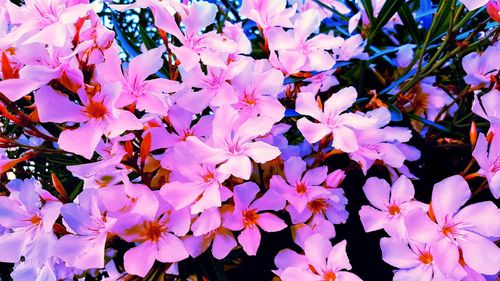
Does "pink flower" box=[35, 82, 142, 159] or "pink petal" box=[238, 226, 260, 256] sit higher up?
"pink flower" box=[35, 82, 142, 159]

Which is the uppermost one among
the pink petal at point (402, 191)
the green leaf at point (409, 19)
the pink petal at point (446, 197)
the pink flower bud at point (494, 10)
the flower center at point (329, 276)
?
the pink flower bud at point (494, 10)

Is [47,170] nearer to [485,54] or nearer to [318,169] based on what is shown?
[318,169]

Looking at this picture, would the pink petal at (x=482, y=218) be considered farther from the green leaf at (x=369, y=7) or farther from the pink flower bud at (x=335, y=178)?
the green leaf at (x=369, y=7)

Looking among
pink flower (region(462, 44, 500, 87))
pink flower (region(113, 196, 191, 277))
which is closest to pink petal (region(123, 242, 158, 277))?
pink flower (region(113, 196, 191, 277))

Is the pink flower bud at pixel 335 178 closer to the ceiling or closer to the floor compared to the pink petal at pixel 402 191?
closer to the ceiling

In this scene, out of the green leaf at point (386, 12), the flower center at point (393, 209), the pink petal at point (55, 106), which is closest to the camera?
the pink petal at point (55, 106)

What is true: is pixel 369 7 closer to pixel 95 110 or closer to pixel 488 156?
pixel 488 156

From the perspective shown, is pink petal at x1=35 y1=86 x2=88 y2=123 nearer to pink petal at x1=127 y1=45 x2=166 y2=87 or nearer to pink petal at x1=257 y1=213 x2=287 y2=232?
pink petal at x1=127 y1=45 x2=166 y2=87

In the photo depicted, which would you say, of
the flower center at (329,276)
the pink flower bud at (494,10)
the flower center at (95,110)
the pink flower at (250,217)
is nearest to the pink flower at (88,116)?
the flower center at (95,110)

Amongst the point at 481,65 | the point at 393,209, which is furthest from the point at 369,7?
the point at 393,209
